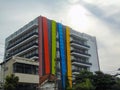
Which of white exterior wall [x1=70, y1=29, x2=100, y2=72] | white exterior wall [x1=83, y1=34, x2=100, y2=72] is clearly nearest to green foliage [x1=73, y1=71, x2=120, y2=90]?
white exterior wall [x1=70, y1=29, x2=100, y2=72]

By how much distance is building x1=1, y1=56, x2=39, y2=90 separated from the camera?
5225 cm

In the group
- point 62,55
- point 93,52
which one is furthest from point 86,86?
point 93,52

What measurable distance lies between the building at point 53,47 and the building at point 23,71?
22.0 metres

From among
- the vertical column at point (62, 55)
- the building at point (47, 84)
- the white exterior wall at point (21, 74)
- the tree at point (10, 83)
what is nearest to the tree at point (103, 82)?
the building at point (47, 84)

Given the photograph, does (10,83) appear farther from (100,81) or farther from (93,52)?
(93,52)

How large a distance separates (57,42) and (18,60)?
35.4 m

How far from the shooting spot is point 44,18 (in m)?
85.9

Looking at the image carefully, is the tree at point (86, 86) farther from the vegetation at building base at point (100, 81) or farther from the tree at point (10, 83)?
the tree at point (10, 83)

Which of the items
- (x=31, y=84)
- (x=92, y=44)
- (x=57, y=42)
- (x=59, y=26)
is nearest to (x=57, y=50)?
(x=57, y=42)

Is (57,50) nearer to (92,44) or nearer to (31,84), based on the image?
(92,44)

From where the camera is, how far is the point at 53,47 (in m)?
84.1

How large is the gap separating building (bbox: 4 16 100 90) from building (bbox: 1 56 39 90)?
2196cm

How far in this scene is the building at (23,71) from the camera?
171 feet

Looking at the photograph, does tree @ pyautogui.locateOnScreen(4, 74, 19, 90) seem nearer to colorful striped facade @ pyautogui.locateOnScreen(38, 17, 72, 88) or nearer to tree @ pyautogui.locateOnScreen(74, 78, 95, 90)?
tree @ pyautogui.locateOnScreen(74, 78, 95, 90)
